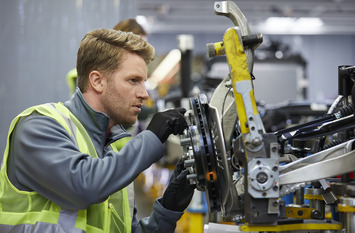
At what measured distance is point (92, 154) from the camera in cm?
180

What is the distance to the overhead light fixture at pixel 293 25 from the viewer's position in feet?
50.0

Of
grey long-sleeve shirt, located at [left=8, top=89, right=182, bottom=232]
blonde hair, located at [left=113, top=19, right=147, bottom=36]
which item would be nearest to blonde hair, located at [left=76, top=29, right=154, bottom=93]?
grey long-sleeve shirt, located at [left=8, top=89, right=182, bottom=232]

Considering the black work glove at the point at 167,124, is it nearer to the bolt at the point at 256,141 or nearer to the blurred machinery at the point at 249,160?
the blurred machinery at the point at 249,160

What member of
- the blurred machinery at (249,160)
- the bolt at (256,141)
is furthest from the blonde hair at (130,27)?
the bolt at (256,141)

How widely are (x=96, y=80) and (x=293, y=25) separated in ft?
48.9

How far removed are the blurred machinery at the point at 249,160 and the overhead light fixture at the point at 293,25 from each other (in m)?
13.8

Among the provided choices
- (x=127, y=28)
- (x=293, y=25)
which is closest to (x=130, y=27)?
(x=127, y=28)

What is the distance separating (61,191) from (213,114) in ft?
1.84

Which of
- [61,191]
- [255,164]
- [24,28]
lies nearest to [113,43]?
[61,191]

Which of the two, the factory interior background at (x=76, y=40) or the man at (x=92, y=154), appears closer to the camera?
the man at (x=92, y=154)

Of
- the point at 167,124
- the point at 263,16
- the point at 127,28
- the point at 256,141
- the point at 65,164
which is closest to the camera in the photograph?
the point at 256,141

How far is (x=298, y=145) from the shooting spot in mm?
2023

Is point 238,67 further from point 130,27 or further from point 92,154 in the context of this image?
point 130,27

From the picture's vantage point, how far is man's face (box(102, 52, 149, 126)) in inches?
74.1
